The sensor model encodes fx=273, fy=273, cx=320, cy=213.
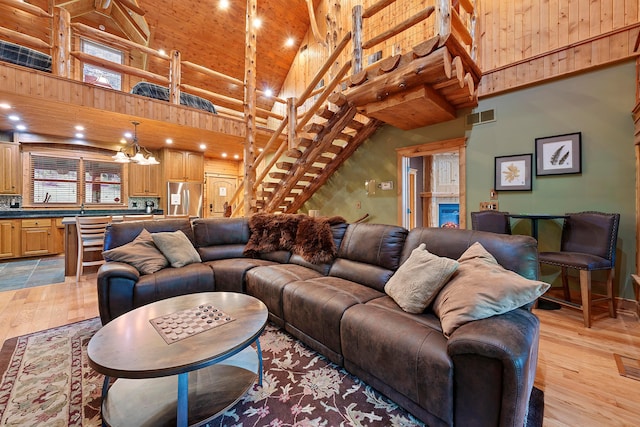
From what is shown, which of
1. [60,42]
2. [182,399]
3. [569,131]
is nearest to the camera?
[182,399]

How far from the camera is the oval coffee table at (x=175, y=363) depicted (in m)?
1.20

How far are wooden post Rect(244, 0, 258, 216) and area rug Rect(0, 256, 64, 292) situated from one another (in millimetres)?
3005

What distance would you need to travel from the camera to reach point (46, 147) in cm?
571

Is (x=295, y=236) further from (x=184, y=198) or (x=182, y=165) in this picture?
(x=182, y=165)

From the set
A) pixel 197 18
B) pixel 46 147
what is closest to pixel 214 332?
pixel 46 147

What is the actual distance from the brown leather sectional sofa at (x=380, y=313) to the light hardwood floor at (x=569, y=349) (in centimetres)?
48

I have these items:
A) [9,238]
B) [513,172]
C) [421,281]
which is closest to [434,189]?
[513,172]

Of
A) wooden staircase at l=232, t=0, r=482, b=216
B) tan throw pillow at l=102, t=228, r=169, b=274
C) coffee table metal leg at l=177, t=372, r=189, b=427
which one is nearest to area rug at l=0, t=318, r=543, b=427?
coffee table metal leg at l=177, t=372, r=189, b=427

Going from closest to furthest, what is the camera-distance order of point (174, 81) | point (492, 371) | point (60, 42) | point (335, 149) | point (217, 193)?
1. point (492, 371)
2. point (60, 42)
3. point (174, 81)
4. point (335, 149)
5. point (217, 193)

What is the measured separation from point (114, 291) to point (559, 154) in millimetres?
4878

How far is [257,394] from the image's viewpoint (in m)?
1.62

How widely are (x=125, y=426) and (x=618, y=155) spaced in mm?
4719

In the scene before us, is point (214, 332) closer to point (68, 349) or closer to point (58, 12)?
point (68, 349)

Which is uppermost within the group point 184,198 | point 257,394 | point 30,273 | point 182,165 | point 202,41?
point 202,41
